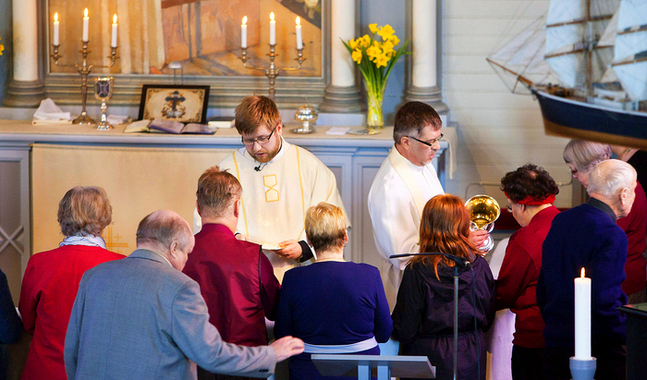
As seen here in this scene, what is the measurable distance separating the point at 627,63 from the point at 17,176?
4992 millimetres

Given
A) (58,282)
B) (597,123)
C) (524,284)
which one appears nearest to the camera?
(597,123)

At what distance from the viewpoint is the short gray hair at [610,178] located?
2670mm

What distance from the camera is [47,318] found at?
8.95 feet

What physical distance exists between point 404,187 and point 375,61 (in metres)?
2.19

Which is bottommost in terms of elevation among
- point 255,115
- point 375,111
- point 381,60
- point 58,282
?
point 58,282

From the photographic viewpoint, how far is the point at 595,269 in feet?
8.56

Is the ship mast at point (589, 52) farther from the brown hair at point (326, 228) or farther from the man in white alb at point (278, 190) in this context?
the man in white alb at point (278, 190)

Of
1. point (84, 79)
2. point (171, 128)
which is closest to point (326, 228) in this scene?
point (171, 128)

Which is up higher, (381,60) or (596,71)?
(381,60)

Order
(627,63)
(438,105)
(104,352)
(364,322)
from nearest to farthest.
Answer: (627,63), (104,352), (364,322), (438,105)

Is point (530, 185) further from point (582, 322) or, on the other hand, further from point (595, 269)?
point (582, 322)

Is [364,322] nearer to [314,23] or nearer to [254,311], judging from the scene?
[254,311]

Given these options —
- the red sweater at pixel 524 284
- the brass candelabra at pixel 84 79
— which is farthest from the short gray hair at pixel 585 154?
the brass candelabra at pixel 84 79

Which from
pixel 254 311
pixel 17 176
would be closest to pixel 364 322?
pixel 254 311
